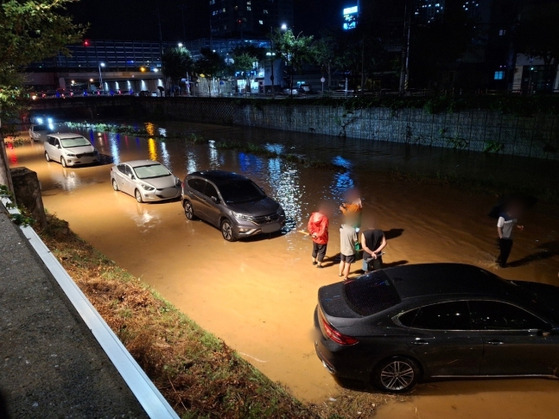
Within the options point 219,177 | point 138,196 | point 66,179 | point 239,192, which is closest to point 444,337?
point 239,192

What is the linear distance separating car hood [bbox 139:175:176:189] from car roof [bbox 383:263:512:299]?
1163 cm

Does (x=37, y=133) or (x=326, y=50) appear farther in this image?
(x=326, y=50)

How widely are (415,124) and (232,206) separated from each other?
21.6 meters

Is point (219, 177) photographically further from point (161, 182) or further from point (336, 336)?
point (336, 336)

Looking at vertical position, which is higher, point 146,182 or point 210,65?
point 210,65

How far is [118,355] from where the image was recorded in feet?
10.4

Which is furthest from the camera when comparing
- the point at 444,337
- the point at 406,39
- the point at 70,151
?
the point at 406,39

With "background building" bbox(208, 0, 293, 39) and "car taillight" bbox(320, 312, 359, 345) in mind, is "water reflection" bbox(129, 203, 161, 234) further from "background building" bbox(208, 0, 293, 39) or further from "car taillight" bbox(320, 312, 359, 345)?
"background building" bbox(208, 0, 293, 39)

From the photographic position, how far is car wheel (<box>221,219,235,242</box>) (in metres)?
11.8

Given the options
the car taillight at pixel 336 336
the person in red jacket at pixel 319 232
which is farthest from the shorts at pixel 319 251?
the car taillight at pixel 336 336

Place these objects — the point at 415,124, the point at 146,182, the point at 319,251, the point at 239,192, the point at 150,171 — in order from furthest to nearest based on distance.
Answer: the point at 415,124
the point at 150,171
the point at 146,182
the point at 239,192
the point at 319,251

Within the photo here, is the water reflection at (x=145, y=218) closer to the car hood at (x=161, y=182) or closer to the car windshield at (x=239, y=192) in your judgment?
the car hood at (x=161, y=182)

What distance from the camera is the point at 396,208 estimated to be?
48.9 feet

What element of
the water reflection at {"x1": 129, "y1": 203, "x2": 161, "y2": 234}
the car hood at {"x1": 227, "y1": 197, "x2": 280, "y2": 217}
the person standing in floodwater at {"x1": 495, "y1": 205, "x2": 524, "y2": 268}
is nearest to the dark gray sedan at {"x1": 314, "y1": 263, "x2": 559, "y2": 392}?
the person standing in floodwater at {"x1": 495, "y1": 205, "x2": 524, "y2": 268}
